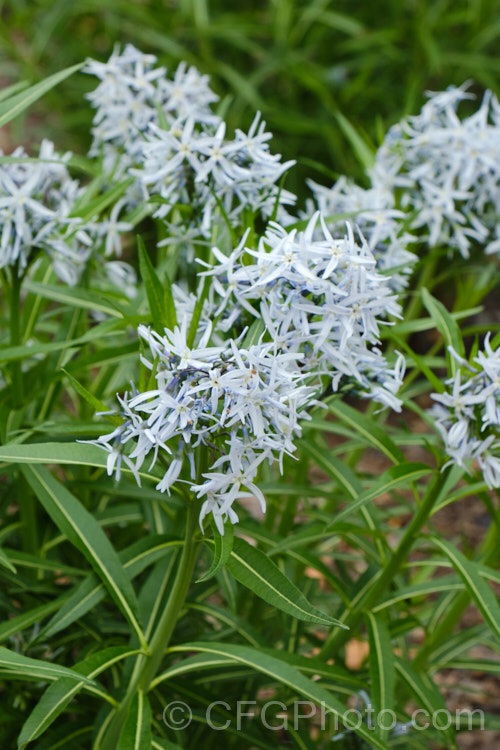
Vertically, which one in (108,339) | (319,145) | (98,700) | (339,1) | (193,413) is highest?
(339,1)

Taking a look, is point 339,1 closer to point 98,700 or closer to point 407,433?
point 407,433

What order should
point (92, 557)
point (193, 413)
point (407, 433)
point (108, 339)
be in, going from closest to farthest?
point (193, 413) < point (92, 557) < point (407, 433) < point (108, 339)

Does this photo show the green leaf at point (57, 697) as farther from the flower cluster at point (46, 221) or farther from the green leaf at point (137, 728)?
the flower cluster at point (46, 221)

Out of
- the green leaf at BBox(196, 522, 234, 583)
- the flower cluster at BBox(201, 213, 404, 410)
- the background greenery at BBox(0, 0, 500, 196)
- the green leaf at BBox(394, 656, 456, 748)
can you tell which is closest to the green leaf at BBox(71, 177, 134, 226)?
the flower cluster at BBox(201, 213, 404, 410)

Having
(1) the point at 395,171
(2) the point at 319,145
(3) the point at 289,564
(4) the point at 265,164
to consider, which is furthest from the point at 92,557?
(2) the point at 319,145

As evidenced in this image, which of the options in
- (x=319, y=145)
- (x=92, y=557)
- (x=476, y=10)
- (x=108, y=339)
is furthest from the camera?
(x=319, y=145)

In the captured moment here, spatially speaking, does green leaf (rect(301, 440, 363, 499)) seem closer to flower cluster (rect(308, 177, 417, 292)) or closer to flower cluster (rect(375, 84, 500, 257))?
flower cluster (rect(308, 177, 417, 292))
